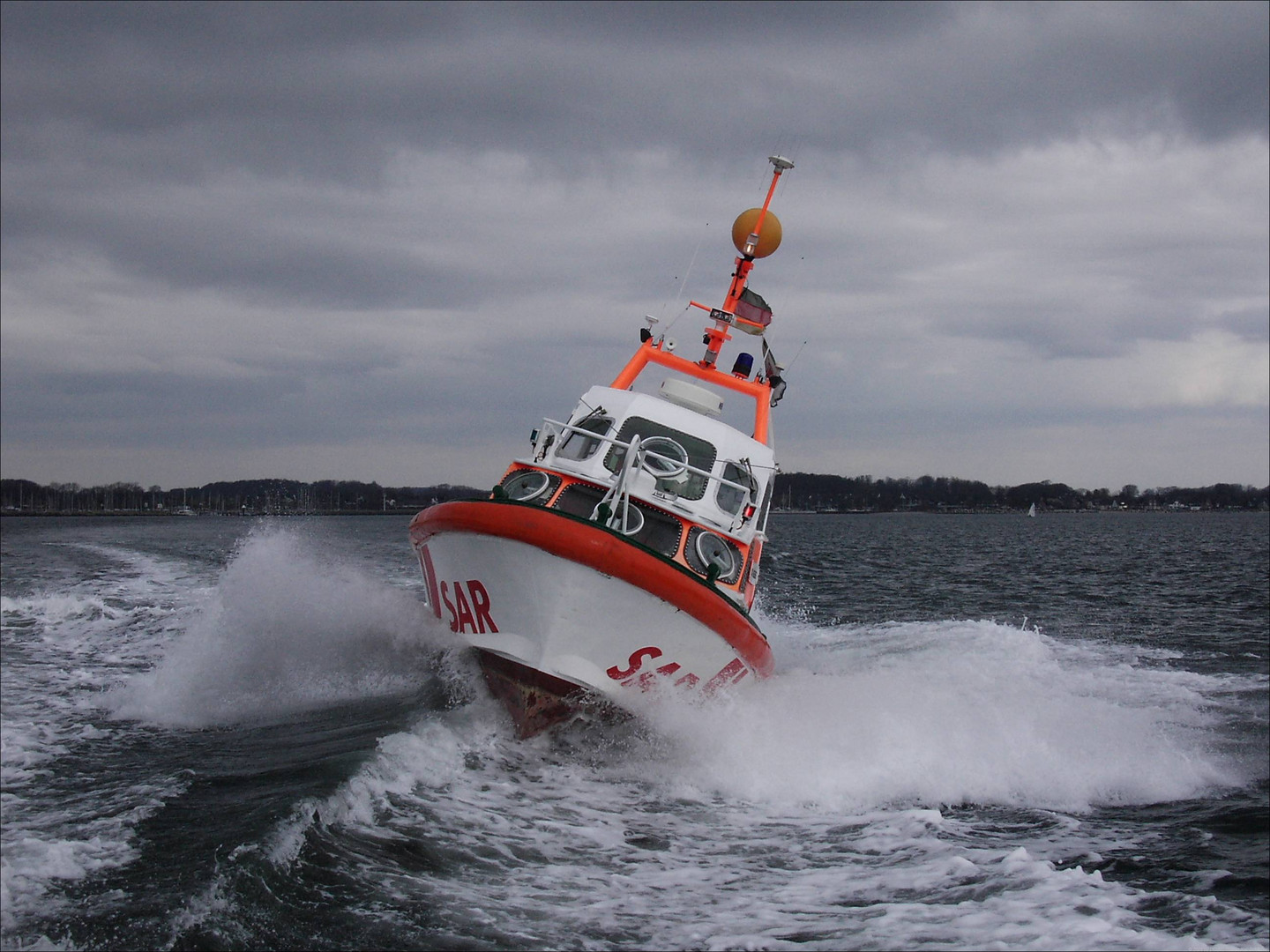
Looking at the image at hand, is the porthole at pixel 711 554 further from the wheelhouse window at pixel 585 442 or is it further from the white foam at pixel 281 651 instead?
the white foam at pixel 281 651

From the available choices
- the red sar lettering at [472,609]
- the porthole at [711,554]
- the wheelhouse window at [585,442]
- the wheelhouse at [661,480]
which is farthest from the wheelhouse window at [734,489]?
the red sar lettering at [472,609]

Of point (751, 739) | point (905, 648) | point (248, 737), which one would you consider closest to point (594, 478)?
point (751, 739)

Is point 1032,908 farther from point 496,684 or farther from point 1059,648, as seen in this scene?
point 1059,648

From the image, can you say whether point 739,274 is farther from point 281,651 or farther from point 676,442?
point 281,651

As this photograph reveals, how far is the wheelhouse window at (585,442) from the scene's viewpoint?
10531 millimetres

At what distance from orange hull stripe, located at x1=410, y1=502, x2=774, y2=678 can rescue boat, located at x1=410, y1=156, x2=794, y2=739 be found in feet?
0.04

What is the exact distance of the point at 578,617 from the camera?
8.22 m

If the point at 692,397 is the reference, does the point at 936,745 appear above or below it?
below

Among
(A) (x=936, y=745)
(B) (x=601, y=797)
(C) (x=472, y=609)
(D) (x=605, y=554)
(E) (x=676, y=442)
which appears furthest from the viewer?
(E) (x=676, y=442)

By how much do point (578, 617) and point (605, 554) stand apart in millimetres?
625

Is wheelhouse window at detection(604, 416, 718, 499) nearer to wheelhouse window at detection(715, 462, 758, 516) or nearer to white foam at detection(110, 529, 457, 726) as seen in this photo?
wheelhouse window at detection(715, 462, 758, 516)

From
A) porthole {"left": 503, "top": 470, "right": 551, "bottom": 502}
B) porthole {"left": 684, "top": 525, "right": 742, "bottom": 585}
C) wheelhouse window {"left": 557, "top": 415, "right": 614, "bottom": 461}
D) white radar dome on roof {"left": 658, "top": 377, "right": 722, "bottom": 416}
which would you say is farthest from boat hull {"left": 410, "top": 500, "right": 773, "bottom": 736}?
white radar dome on roof {"left": 658, "top": 377, "right": 722, "bottom": 416}

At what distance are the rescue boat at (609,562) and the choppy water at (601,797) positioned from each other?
1.72 feet

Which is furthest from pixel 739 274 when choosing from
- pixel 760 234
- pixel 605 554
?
pixel 605 554
